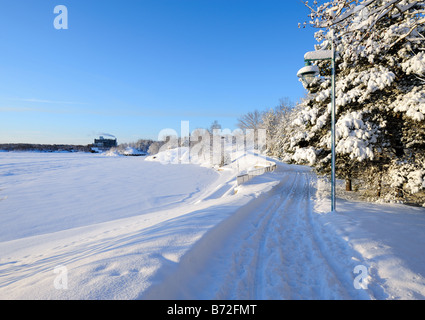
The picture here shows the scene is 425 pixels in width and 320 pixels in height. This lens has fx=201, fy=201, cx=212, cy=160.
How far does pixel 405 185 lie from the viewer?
26.0ft

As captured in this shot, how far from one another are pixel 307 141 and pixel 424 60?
533cm

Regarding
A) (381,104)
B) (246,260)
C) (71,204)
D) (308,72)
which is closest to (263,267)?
(246,260)

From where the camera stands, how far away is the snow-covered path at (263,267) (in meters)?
2.91

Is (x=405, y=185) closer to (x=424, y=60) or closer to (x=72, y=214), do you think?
(x=424, y=60)

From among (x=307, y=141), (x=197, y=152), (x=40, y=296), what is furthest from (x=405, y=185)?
(x=197, y=152)

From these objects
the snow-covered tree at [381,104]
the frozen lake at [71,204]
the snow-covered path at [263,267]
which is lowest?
the frozen lake at [71,204]

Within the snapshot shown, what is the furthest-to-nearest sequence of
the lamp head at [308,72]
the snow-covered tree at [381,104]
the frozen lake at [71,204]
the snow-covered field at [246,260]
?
the frozen lake at [71,204]
the snow-covered tree at [381,104]
the lamp head at [308,72]
the snow-covered field at [246,260]

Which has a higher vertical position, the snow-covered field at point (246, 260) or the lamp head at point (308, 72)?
the lamp head at point (308, 72)

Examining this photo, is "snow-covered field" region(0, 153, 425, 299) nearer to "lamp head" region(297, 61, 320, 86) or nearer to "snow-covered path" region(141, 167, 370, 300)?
"snow-covered path" region(141, 167, 370, 300)

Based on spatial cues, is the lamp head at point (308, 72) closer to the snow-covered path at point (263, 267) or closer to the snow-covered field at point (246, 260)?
the snow-covered field at point (246, 260)

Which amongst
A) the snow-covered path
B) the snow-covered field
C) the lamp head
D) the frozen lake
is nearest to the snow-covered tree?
the lamp head

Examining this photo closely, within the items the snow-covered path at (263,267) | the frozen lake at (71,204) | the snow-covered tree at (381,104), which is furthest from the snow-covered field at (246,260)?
the frozen lake at (71,204)

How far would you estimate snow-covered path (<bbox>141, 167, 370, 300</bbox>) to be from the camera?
2906mm
